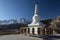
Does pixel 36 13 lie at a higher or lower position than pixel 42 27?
higher

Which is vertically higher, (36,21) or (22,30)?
(36,21)

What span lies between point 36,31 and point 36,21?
5.76 ft

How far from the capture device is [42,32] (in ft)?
63.7

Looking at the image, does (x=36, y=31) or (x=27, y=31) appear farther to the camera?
(x=27, y=31)

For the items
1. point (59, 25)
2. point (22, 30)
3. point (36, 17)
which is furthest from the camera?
point (59, 25)

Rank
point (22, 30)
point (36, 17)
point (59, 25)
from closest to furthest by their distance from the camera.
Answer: point (36, 17) < point (22, 30) < point (59, 25)

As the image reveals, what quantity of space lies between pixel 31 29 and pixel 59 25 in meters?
12.1

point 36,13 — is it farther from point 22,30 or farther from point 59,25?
point 59,25

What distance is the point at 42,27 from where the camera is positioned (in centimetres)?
1912

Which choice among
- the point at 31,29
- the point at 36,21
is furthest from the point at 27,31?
the point at 36,21

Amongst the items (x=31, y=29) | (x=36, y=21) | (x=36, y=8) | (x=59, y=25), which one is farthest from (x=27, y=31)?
(x=59, y=25)

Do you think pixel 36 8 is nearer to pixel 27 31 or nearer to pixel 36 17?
pixel 36 17

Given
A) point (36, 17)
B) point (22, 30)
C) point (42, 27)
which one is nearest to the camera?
point (42, 27)

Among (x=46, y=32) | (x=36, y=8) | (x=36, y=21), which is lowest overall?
(x=46, y=32)
